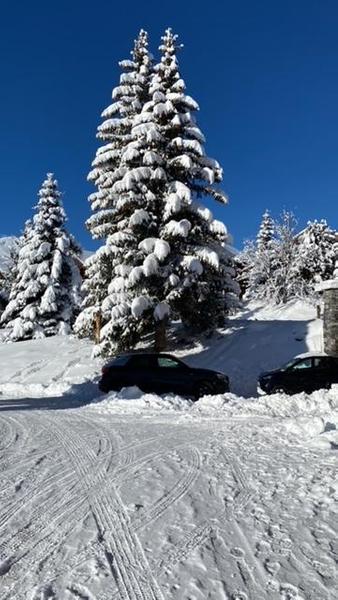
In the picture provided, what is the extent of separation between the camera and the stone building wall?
18.8m

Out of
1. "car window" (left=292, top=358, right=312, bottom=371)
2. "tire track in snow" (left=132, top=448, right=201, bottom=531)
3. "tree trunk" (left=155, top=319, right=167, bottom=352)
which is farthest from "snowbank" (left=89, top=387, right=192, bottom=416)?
"tree trunk" (left=155, top=319, right=167, bottom=352)

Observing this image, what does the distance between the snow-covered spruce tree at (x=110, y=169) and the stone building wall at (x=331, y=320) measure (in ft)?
27.8

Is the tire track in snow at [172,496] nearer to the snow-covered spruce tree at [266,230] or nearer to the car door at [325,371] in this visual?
the car door at [325,371]

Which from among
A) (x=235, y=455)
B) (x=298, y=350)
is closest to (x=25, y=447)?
(x=235, y=455)

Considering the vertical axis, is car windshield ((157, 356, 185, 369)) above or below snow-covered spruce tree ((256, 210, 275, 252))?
below

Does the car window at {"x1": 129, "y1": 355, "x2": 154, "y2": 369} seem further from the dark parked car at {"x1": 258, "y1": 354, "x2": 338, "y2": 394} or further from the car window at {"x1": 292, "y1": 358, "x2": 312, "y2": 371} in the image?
the car window at {"x1": 292, "y1": 358, "x2": 312, "y2": 371}

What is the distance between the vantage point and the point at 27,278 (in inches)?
1233

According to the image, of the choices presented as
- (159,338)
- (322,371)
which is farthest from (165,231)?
(322,371)

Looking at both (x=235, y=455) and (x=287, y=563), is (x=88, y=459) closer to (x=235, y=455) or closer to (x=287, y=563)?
(x=235, y=455)

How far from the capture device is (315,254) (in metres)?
41.2

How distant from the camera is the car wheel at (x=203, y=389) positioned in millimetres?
15398

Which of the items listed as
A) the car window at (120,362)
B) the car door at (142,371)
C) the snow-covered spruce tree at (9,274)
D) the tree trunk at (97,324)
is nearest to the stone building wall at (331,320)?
the car door at (142,371)

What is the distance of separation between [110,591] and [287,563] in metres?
1.42

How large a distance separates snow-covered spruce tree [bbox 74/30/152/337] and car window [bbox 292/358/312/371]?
854 centimetres
